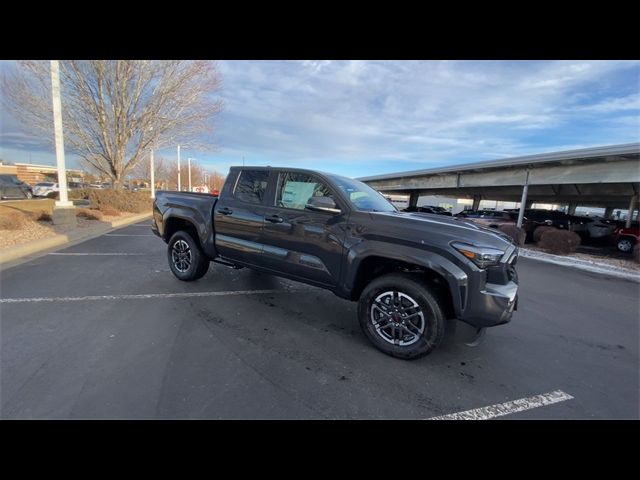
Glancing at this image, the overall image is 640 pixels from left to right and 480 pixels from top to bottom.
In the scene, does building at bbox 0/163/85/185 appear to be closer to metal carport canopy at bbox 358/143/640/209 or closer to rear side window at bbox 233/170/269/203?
metal carport canopy at bbox 358/143/640/209

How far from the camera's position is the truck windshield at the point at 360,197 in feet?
12.1

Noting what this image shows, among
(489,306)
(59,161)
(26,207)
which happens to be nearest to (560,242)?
(489,306)

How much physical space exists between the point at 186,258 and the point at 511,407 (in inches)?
191

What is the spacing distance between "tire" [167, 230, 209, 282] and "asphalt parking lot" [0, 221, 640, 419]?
20 cm

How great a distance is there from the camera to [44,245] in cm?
736

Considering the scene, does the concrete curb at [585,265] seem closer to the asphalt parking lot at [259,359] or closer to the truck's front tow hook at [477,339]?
the asphalt parking lot at [259,359]

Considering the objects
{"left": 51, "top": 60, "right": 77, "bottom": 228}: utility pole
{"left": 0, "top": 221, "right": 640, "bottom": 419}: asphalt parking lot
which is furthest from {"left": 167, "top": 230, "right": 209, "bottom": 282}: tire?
{"left": 51, "top": 60, "right": 77, "bottom": 228}: utility pole

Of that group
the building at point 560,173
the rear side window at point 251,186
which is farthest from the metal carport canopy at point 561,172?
the rear side window at point 251,186

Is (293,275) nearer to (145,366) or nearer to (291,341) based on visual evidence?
(291,341)

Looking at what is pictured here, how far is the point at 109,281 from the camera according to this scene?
504 cm

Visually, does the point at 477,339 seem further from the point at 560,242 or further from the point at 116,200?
the point at 116,200

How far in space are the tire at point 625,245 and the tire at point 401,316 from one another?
16870 mm
